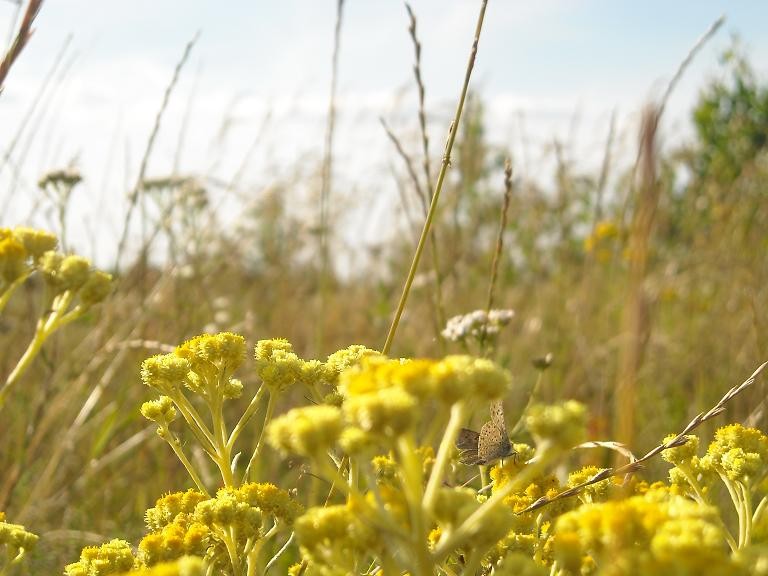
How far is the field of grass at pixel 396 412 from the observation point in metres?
0.89

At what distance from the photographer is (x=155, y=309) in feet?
12.9

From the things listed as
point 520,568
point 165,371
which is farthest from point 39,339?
point 520,568

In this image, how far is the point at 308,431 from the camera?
2.87 ft

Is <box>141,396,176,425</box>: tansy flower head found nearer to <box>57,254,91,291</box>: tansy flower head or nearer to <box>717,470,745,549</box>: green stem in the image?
<box>57,254,91,291</box>: tansy flower head

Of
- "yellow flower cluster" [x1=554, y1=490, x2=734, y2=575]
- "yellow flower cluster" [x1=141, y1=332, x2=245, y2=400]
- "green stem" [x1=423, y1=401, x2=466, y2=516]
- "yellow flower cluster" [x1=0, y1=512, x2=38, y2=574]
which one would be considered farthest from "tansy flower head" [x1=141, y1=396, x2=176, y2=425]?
"yellow flower cluster" [x1=554, y1=490, x2=734, y2=575]

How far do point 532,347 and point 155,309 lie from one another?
2355 mm

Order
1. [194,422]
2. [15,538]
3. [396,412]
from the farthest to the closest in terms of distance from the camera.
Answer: [194,422] < [15,538] < [396,412]

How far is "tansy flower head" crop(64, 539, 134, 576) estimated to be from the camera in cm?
120

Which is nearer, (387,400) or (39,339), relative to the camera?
(387,400)

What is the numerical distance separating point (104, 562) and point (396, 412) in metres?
0.65

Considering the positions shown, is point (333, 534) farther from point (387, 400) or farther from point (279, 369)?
point (279, 369)

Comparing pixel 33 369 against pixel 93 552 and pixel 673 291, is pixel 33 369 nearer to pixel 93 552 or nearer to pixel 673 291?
pixel 93 552

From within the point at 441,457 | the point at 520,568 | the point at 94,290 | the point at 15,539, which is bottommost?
the point at 15,539

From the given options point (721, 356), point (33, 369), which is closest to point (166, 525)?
point (33, 369)
